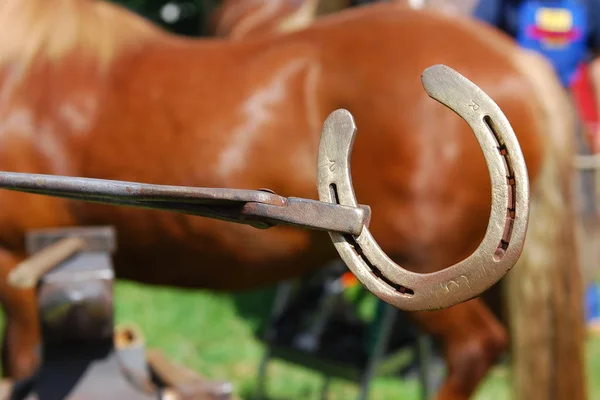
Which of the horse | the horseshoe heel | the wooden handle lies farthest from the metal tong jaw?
the horse

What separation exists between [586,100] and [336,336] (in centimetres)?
115

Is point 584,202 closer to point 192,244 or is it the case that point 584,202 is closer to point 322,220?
point 192,244

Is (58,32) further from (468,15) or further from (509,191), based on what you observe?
(509,191)

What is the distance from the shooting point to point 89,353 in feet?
3.11

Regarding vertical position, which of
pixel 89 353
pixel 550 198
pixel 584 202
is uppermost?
pixel 89 353

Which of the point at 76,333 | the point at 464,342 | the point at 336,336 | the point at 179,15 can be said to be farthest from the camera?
the point at 179,15

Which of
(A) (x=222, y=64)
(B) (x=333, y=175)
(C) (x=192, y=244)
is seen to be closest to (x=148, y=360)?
(C) (x=192, y=244)

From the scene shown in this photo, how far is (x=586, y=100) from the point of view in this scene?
251 cm

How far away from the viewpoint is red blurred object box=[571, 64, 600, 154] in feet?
7.88

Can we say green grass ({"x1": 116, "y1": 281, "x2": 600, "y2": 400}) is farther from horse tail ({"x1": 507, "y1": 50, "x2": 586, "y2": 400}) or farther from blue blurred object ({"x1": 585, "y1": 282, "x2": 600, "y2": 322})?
horse tail ({"x1": 507, "y1": 50, "x2": 586, "y2": 400})

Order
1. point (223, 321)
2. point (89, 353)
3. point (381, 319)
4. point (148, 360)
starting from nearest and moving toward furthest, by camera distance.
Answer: point (89, 353) < point (148, 360) < point (381, 319) < point (223, 321)

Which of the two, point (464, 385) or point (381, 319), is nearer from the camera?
point (464, 385)

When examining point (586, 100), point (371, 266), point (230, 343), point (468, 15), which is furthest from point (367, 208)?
point (230, 343)

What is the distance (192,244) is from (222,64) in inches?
16.3
